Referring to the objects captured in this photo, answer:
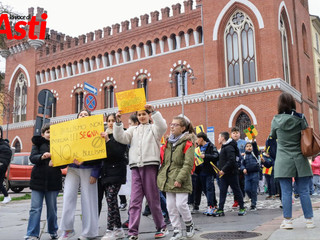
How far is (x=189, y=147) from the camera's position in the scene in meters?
5.10

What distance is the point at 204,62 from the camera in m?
24.2

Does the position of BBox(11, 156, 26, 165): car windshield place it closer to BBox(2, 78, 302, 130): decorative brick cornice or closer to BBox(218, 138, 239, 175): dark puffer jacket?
BBox(218, 138, 239, 175): dark puffer jacket

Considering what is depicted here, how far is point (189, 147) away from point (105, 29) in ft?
87.2

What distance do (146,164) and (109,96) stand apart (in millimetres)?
25283

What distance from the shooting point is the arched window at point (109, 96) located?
2962 centimetres

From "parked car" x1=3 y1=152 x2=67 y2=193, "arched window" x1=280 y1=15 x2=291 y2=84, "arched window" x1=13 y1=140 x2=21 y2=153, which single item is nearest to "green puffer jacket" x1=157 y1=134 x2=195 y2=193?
"parked car" x1=3 y1=152 x2=67 y2=193

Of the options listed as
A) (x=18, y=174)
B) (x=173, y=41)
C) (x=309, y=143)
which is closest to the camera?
(x=309, y=143)

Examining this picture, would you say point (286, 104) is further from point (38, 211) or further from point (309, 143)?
point (38, 211)

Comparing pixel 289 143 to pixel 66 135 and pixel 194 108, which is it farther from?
pixel 194 108

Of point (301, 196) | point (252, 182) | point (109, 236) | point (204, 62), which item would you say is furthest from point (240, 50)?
point (109, 236)

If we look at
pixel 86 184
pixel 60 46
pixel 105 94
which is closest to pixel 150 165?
pixel 86 184

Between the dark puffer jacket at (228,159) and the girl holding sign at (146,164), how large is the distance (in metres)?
2.52

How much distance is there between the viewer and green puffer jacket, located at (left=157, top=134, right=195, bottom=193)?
16.1 ft

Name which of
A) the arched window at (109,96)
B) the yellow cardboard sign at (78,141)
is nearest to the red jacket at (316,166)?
the yellow cardboard sign at (78,141)
